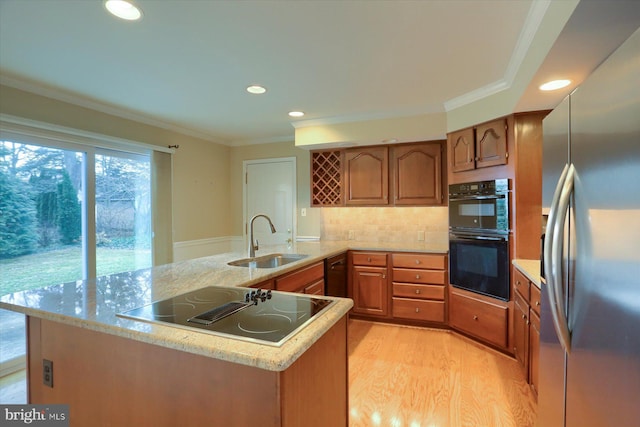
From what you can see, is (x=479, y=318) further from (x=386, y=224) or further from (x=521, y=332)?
(x=386, y=224)

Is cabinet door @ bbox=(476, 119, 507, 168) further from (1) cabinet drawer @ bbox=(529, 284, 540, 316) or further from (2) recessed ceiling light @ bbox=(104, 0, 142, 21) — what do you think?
(2) recessed ceiling light @ bbox=(104, 0, 142, 21)

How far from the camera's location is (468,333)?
2930 millimetres

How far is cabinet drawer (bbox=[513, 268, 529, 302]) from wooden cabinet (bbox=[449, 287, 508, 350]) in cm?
32

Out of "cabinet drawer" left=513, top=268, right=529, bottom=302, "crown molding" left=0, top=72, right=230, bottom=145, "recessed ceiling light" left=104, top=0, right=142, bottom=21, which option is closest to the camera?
"recessed ceiling light" left=104, top=0, right=142, bottom=21

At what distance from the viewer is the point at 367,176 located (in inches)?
146

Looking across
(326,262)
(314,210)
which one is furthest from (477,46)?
(314,210)

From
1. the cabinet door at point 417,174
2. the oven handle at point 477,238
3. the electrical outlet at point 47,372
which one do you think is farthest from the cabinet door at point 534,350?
the electrical outlet at point 47,372

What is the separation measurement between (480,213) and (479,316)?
945mm

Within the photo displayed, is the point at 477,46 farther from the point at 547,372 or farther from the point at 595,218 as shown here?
the point at 547,372

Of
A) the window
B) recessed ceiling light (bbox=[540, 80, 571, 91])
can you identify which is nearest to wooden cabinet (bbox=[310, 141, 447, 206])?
recessed ceiling light (bbox=[540, 80, 571, 91])

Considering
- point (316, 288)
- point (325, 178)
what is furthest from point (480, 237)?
point (325, 178)

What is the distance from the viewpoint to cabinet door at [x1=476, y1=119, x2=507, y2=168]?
8.43 feet

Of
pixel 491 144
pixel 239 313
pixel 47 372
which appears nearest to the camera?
pixel 239 313

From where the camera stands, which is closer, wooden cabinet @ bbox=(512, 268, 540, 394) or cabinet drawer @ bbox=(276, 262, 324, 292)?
wooden cabinet @ bbox=(512, 268, 540, 394)
